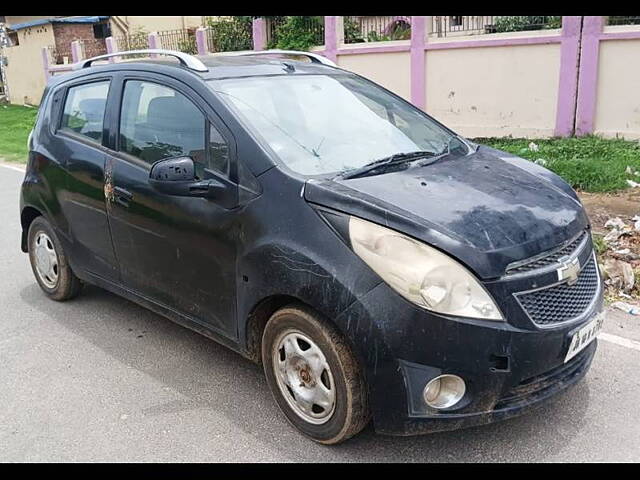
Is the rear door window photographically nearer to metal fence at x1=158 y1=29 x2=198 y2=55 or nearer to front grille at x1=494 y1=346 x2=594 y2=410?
front grille at x1=494 y1=346 x2=594 y2=410

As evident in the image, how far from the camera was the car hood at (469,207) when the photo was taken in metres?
2.73

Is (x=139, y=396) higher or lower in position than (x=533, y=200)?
lower

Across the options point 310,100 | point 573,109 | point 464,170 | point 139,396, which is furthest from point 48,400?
point 573,109

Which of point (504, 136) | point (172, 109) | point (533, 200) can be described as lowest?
point (504, 136)

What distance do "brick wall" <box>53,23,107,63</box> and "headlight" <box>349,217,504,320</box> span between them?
23.0 m

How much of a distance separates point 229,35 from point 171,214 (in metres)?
13.0

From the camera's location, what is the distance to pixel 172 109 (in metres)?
3.70

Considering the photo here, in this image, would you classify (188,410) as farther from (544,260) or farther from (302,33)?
(302,33)

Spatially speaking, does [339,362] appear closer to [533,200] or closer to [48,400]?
[533,200]

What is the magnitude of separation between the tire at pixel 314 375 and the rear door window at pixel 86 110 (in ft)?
6.42

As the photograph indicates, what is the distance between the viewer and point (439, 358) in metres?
2.66

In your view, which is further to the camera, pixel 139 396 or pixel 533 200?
pixel 139 396

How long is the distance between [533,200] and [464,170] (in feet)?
1.39

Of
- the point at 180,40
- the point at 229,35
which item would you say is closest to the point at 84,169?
the point at 229,35
